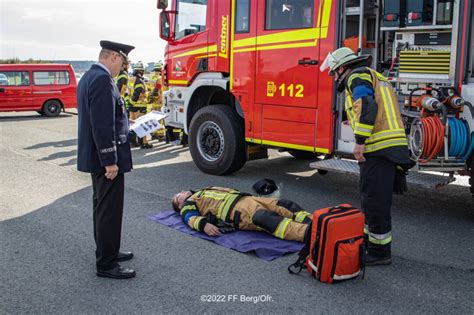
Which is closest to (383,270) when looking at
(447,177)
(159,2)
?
(447,177)

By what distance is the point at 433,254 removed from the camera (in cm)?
469

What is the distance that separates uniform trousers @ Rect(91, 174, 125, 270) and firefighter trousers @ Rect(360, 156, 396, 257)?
2.02m

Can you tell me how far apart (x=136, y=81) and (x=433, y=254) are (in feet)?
26.7

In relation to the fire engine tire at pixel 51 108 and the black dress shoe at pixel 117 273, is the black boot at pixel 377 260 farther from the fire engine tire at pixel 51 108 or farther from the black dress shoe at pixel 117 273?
the fire engine tire at pixel 51 108

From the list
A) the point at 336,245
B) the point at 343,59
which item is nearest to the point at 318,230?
the point at 336,245

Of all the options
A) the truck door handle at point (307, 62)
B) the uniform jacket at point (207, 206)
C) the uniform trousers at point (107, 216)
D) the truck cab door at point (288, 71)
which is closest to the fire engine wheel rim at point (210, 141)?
the truck cab door at point (288, 71)

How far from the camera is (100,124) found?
3.75 m

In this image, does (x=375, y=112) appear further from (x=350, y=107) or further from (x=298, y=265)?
(x=298, y=265)

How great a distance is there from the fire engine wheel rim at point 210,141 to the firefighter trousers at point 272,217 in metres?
2.97

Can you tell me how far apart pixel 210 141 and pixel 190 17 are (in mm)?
2075

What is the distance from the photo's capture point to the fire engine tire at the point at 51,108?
1859 centimetres

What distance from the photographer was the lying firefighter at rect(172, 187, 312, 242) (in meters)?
4.81

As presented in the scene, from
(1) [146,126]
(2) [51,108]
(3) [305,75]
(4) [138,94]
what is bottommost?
(2) [51,108]

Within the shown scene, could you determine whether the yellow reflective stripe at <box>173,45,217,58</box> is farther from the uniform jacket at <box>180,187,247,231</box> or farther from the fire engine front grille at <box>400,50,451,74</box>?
the uniform jacket at <box>180,187,247,231</box>
